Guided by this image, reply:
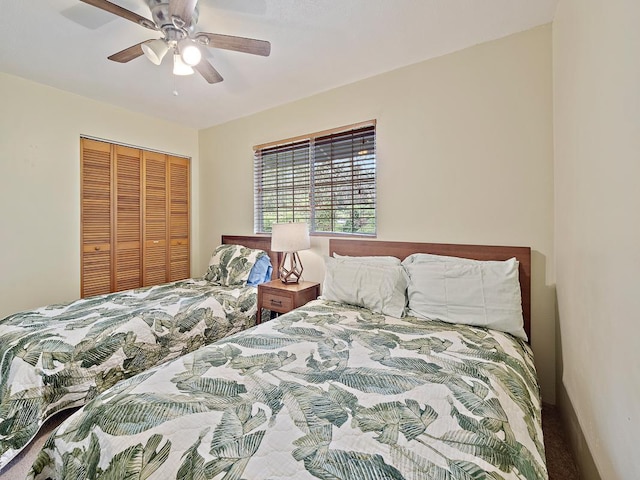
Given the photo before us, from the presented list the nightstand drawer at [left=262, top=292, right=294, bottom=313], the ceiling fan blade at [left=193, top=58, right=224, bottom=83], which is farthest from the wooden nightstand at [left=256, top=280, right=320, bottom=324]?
the ceiling fan blade at [left=193, top=58, right=224, bottom=83]

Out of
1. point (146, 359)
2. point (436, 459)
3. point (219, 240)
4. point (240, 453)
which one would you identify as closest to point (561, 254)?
point (436, 459)

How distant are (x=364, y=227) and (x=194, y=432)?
6.86 feet

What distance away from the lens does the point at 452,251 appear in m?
2.25

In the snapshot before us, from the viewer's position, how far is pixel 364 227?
271 cm

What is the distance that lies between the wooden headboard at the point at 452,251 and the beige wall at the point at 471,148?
0.05m

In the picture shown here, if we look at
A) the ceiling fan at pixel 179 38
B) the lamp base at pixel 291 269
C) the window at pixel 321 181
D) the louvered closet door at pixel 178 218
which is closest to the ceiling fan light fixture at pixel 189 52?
the ceiling fan at pixel 179 38

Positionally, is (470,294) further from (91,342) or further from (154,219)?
(154,219)

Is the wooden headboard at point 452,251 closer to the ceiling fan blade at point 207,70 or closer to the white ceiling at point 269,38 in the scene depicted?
the white ceiling at point 269,38

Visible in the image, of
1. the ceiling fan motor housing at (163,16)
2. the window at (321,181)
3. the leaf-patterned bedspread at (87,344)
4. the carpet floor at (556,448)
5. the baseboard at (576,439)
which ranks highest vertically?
the ceiling fan motor housing at (163,16)

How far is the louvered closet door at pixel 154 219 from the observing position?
3.51 meters

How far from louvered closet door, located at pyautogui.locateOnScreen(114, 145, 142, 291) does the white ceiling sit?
0.68m

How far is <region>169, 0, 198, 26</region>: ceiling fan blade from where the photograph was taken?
1457 millimetres

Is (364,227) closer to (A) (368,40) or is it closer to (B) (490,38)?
(A) (368,40)

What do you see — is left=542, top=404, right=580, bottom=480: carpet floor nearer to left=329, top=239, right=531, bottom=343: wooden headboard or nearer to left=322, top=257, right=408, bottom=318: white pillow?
left=329, top=239, right=531, bottom=343: wooden headboard
